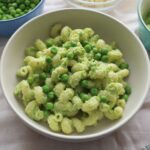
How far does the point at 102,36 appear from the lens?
79 centimetres

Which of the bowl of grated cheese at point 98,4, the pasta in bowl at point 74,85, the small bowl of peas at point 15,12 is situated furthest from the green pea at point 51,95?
the bowl of grated cheese at point 98,4

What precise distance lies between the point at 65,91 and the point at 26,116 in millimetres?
90

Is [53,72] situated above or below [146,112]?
above

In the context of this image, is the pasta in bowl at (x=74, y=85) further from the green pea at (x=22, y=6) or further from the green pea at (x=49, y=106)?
the green pea at (x=22, y=6)

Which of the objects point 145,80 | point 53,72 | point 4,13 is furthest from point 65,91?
point 4,13

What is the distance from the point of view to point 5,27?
0.78m

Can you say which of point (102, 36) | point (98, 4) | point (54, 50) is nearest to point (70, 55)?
point (54, 50)

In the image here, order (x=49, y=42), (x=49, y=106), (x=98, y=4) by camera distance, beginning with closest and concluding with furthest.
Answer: (x=49, y=106), (x=49, y=42), (x=98, y=4)

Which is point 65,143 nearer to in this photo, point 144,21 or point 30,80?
point 30,80

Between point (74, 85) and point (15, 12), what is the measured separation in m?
0.29

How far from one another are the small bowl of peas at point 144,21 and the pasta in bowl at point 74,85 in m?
0.09

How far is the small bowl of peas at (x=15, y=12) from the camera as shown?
0.78 metres

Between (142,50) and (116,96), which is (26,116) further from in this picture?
(142,50)

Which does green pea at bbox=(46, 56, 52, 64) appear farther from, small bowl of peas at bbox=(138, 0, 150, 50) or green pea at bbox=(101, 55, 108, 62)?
small bowl of peas at bbox=(138, 0, 150, 50)
